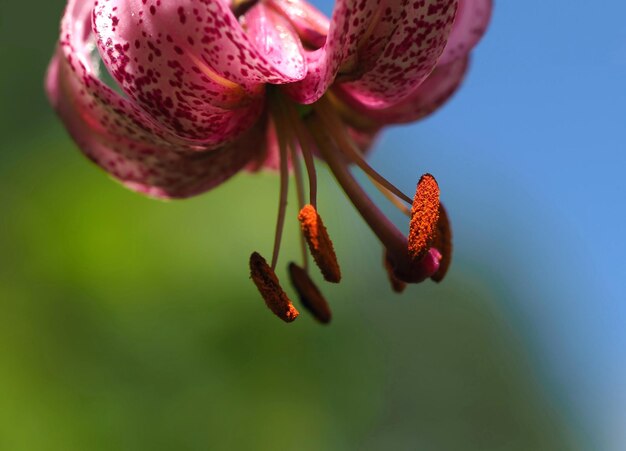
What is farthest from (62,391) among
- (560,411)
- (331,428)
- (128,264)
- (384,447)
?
(560,411)

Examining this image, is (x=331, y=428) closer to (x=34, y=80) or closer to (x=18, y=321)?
(x=18, y=321)

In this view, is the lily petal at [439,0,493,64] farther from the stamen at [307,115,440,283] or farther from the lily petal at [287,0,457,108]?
the stamen at [307,115,440,283]

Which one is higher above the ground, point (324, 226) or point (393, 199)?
point (393, 199)

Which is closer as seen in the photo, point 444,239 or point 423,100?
point 444,239

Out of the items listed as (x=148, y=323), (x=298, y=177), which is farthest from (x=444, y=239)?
(x=148, y=323)

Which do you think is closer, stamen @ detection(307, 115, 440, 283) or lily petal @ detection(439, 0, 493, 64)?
stamen @ detection(307, 115, 440, 283)

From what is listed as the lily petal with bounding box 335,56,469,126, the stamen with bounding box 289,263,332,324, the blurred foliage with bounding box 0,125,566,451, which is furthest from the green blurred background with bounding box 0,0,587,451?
the lily petal with bounding box 335,56,469,126

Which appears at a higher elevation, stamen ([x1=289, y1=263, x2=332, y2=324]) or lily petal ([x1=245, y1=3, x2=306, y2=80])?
lily petal ([x1=245, y1=3, x2=306, y2=80])

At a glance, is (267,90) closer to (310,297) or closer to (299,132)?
(299,132)

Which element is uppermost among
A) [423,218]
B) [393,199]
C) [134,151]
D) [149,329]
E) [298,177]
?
[149,329]
